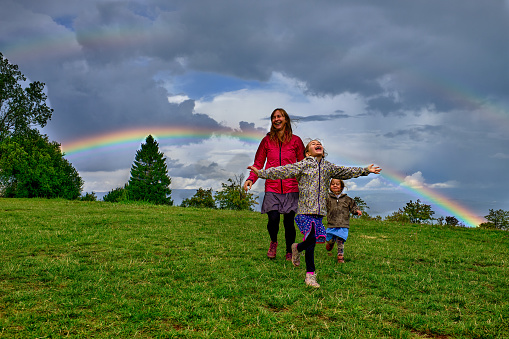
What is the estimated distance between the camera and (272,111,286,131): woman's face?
25.6ft

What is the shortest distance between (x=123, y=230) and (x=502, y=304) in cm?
1115

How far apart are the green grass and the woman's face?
306 centimetres

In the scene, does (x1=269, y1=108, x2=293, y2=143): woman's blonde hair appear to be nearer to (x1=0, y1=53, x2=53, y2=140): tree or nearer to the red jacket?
the red jacket

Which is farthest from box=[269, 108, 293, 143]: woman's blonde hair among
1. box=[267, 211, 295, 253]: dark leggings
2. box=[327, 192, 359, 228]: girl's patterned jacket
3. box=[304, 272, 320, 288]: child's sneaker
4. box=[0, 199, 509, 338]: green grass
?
box=[304, 272, 320, 288]: child's sneaker

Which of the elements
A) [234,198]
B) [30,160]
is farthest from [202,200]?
[30,160]

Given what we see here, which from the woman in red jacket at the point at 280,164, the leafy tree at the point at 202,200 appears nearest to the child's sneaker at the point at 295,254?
the woman in red jacket at the point at 280,164

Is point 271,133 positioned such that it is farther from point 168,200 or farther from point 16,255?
point 168,200


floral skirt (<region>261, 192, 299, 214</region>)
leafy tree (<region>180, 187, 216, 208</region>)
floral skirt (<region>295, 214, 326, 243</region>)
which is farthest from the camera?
leafy tree (<region>180, 187, 216, 208</region>)

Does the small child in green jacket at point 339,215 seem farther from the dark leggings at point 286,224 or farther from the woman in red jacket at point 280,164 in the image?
the woman in red jacket at point 280,164

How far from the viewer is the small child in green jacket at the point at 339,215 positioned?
8423 mm

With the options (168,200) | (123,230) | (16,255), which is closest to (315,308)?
(16,255)

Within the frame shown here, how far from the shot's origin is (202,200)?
146 feet

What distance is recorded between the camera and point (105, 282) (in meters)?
6.08

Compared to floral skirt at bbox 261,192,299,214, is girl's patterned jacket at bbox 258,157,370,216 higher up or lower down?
higher up
